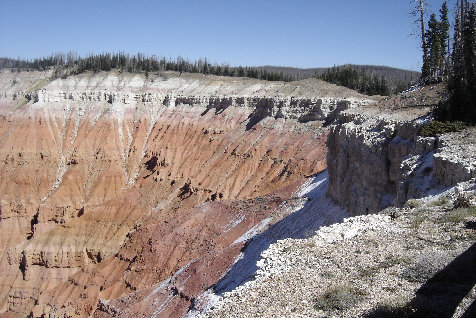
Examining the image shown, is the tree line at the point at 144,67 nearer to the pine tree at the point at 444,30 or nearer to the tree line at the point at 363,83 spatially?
the tree line at the point at 363,83

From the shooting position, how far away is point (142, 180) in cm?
6134

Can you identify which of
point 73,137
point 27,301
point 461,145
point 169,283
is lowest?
point 27,301

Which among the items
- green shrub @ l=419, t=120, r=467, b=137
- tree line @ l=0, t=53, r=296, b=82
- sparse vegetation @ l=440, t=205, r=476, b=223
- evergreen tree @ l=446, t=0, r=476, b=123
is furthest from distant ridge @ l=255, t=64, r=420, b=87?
sparse vegetation @ l=440, t=205, r=476, b=223

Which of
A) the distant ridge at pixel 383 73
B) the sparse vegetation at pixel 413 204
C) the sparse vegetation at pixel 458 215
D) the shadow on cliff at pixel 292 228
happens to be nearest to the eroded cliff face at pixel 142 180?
the shadow on cliff at pixel 292 228

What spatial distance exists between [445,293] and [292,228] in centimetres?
2125

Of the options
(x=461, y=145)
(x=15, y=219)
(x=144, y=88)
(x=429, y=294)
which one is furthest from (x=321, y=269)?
(x=144, y=88)

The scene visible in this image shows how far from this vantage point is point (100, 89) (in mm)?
79750

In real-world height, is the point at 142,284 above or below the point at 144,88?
below

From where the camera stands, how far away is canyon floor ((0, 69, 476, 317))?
11.5m

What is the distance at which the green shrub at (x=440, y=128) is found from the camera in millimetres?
19656

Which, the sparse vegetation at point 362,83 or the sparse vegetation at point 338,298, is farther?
the sparse vegetation at point 362,83

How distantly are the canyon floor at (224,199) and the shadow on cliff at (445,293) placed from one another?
5cm

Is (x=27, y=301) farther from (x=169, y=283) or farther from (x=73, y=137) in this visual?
(x=73, y=137)

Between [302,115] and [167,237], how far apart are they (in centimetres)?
2265
